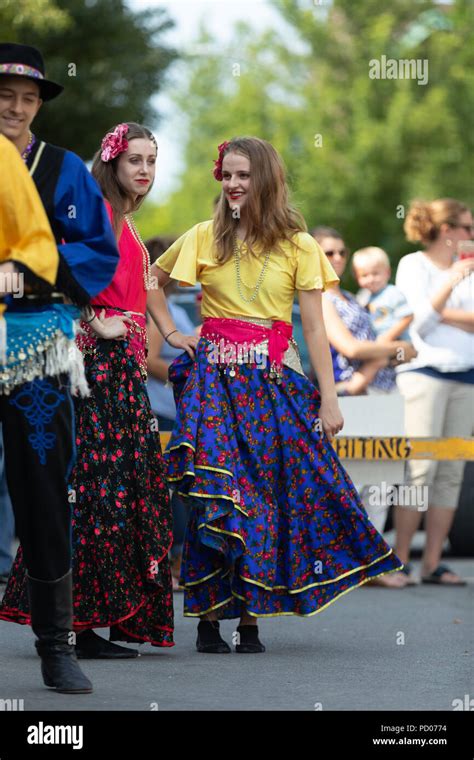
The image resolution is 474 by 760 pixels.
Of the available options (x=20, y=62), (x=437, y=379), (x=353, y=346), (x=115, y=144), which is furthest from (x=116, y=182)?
(x=437, y=379)

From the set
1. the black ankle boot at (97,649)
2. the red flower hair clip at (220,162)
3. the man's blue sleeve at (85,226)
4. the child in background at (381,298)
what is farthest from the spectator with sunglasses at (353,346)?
the man's blue sleeve at (85,226)

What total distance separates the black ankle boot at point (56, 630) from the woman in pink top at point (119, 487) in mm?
988

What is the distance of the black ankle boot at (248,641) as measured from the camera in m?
6.94

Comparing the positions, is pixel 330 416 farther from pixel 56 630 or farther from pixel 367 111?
pixel 367 111

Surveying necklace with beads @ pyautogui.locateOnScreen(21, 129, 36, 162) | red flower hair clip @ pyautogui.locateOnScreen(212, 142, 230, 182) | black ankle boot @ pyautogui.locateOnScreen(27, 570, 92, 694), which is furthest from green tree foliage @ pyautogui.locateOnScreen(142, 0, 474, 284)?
black ankle boot @ pyautogui.locateOnScreen(27, 570, 92, 694)

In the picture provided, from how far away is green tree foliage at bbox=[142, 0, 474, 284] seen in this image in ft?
106

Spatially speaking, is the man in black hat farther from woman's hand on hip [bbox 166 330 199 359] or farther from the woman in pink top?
woman's hand on hip [bbox 166 330 199 359]

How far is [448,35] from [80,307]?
2959 centimetres

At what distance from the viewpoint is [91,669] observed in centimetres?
629

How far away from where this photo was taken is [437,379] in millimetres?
10086

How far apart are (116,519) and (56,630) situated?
1186mm
